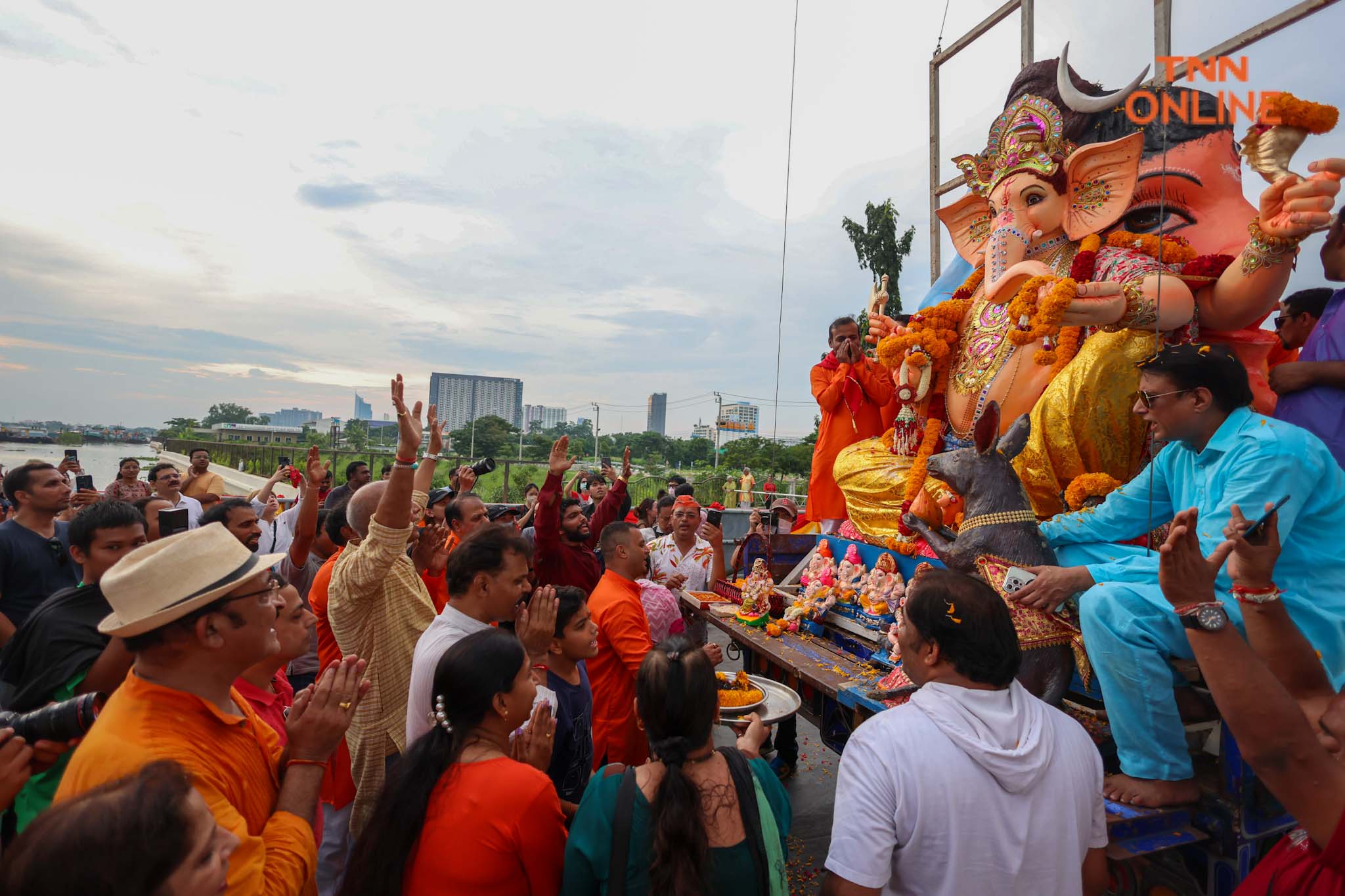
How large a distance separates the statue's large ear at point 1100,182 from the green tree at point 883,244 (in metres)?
11.9

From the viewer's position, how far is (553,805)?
177 centimetres

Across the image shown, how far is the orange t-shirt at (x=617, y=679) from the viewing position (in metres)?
3.05

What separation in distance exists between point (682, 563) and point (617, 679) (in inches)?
120

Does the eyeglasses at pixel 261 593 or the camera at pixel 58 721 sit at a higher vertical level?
the eyeglasses at pixel 261 593

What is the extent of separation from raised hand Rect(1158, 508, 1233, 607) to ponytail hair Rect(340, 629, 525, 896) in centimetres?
169

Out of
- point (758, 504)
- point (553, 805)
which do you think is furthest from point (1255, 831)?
point (758, 504)

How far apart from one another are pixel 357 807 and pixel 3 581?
273cm

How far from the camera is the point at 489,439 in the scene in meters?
35.2

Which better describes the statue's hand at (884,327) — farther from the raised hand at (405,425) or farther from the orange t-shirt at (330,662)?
the orange t-shirt at (330,662)

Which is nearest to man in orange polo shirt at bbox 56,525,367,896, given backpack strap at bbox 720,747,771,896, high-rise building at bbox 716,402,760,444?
backpack strap at bbox 720,747,771,896

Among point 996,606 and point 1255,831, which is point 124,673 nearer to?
point 996,606

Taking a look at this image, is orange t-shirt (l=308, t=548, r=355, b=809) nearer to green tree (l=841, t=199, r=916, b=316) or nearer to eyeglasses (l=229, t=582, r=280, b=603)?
eyeglasses (l=229, t=582, r=280, b=603)

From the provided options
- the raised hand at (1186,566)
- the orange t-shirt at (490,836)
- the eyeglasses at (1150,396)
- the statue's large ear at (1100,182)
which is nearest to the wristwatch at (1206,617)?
the raised hand at (1186,566)

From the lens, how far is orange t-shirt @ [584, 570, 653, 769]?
3049 millimetres
